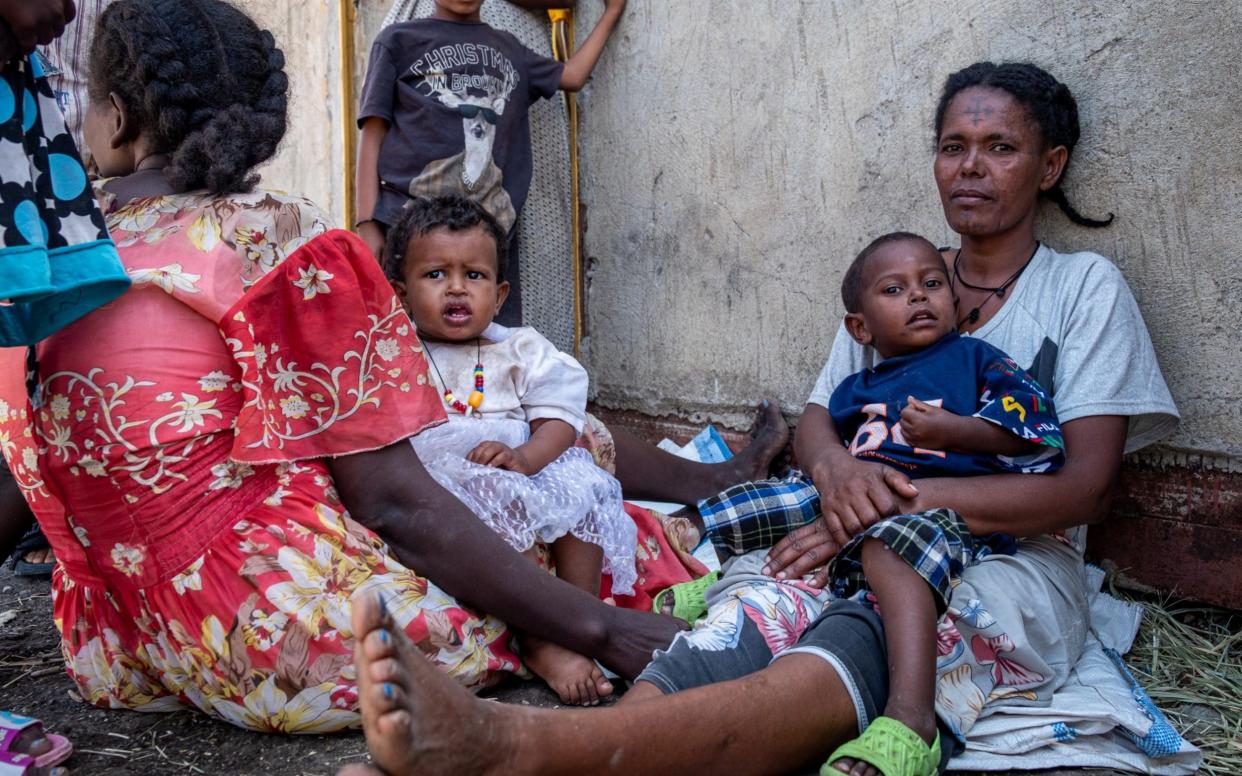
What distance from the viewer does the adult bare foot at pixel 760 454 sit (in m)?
3.50

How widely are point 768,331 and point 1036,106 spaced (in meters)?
1.32

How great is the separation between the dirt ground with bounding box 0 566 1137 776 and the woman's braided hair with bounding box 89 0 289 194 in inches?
46.0

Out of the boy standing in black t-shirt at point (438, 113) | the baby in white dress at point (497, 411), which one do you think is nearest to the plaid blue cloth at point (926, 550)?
the baby in white dress at point (497, 411)

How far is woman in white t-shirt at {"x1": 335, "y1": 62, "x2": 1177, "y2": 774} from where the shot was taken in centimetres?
140

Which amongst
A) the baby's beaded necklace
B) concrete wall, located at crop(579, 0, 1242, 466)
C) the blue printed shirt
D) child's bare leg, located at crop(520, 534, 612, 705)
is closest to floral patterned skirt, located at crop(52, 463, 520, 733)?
child's bare leg, located at crop(520, 534, 612, 705)

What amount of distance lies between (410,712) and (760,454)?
7.75 ft

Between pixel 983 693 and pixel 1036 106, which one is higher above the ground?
pixel 1036 106

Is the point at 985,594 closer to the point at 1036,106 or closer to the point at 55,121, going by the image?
the point at 1036,106

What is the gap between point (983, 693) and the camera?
200 centimetres

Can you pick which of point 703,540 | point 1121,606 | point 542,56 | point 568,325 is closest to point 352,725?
point 703,540

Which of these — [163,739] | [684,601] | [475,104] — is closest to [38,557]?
[163,739]

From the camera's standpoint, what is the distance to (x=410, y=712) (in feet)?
4.23

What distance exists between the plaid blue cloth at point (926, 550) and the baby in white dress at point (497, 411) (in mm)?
662

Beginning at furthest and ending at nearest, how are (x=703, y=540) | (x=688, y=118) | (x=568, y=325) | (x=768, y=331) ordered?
(x=568, y=325) → (x=688, y=118) → (x=768, y=331) → (x=703, y=540)
